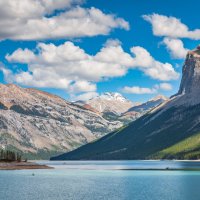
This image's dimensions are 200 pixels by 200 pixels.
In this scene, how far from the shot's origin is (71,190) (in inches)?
7087

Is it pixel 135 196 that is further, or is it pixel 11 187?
pixel 11 187

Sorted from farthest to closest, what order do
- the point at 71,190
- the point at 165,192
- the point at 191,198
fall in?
the point at 71,190
the point at 165,192
the point at 191,198

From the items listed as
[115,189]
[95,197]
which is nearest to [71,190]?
[115,189]

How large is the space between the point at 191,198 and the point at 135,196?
18431 mm

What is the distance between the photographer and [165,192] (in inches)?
6550

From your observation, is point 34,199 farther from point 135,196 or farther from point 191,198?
point 191,198

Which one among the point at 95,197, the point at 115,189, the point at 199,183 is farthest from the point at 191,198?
the point at 199,183

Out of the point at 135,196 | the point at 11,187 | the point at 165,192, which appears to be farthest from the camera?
the point at 11,187

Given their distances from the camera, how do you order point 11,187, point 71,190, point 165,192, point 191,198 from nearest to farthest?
point 191,198 < point 165,192 < point 71,190 < point 11,187

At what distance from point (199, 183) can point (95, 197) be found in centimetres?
6043

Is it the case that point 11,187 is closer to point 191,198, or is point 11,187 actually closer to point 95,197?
point 95,197

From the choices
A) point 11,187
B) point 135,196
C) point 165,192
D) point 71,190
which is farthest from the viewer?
point 11,187

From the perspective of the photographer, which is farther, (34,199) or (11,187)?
(11,187)

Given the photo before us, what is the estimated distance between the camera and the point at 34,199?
151 meters
